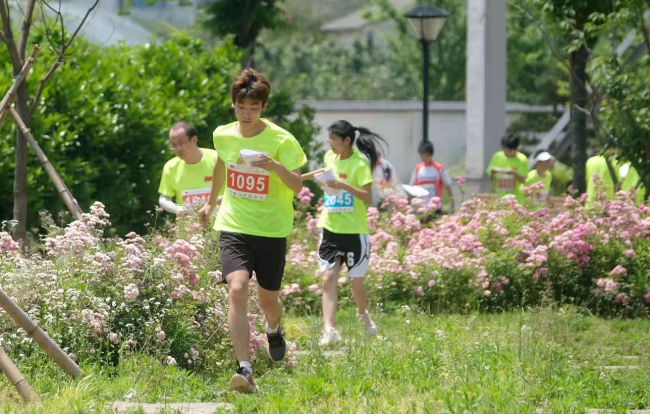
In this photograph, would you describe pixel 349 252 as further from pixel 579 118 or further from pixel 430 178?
pixel 579 118

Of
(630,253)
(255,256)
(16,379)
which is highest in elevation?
(255,256)

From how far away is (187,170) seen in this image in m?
9.73

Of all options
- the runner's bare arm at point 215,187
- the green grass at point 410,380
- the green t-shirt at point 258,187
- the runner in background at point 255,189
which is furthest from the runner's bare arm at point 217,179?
the green grass at point 410,380

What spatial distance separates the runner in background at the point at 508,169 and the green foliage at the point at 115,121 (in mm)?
3490

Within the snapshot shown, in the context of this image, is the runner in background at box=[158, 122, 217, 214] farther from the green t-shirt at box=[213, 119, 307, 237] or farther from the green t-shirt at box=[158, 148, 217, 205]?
the green t-shirt at box=[213, 119, 307, 237]

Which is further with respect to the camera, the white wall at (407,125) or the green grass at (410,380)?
the white wall at (407,125)

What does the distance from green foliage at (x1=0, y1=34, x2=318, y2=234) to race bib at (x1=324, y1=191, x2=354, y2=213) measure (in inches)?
128

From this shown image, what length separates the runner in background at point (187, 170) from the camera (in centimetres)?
966

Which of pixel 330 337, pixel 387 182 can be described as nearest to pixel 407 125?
pixel 387 182

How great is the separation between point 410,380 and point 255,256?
3.90 ft

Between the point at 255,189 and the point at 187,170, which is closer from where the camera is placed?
the point at 255,189

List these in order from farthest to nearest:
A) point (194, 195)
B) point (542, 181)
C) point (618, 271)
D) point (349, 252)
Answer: point (542, 181) < point (618, 271) < point (194, 195) < point (349, 252)

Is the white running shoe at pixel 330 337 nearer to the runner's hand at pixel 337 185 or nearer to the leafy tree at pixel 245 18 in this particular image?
the runner's hand at pixel 337 185

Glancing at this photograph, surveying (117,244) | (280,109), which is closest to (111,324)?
(117,244)
